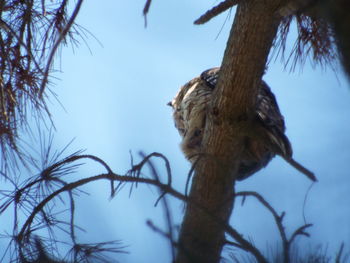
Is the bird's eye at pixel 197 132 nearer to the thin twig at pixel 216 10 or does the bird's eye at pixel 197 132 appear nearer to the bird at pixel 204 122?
the bird at pixel 204 122

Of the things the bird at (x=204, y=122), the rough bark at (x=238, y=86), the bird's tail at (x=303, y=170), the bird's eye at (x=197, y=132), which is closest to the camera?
the bird's tail at (x=303, y=170)

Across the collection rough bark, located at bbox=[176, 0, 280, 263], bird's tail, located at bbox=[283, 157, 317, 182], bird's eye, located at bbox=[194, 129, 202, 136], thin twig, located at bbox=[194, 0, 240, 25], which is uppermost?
bird's eye, located at bbox=[194, 129, 202, 136]

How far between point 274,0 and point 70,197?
1.36m

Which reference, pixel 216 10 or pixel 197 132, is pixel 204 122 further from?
pixel 216 10

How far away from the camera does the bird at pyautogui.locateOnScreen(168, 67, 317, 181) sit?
2961 millimetres

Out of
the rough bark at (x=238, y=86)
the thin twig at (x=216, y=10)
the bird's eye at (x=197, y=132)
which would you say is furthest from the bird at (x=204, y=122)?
the thin twig at (x=216, y=10)

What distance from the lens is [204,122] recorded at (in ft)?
13.0

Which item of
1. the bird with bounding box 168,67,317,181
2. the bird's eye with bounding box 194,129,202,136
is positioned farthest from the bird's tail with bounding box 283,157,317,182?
the bird's eye with bounding box 194,129,202,136

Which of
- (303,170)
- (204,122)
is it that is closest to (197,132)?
(204,122)

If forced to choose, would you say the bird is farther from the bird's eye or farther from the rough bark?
the rough bark

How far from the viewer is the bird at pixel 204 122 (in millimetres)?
2961

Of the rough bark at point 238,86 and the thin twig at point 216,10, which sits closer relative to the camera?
the rough bark at point 238,86

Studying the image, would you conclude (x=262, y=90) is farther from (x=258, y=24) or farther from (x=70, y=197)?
(x=70, y=197)

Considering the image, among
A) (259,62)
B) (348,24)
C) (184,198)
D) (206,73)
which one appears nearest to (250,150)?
(259,62)
